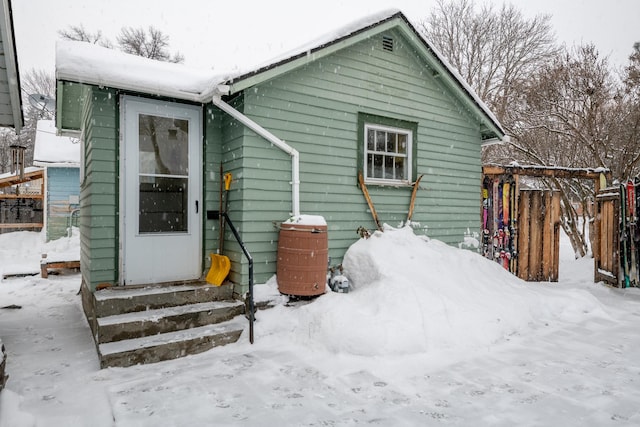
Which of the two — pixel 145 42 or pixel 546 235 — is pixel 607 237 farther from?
pixel 145 42

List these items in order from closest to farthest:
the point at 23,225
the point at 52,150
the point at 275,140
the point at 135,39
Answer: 1. the point at 275,140
2. the point at 52,150
3. the point at 23,225
4. the point at 135,39

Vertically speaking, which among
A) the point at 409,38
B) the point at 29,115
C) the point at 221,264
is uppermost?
the point at 29,115

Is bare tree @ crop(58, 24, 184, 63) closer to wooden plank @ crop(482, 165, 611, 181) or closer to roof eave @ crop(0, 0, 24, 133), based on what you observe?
roof eave @ crop(0, 0, 24, 133)

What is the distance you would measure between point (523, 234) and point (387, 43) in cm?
453

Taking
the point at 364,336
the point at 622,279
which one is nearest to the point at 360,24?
the point at 364,336

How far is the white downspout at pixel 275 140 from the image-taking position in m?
4.86

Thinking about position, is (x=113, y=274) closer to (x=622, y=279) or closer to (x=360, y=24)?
(x=360, y=24)

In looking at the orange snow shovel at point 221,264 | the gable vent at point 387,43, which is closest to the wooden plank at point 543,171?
the gable vent at point 387,43

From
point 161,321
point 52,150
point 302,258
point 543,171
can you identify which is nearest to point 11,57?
point 161,321

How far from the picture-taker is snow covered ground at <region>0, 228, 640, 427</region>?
9.65 ft

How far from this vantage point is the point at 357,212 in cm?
606

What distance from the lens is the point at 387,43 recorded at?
648cm

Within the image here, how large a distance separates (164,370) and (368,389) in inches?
76.7

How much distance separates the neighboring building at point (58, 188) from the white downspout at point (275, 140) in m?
11.8
